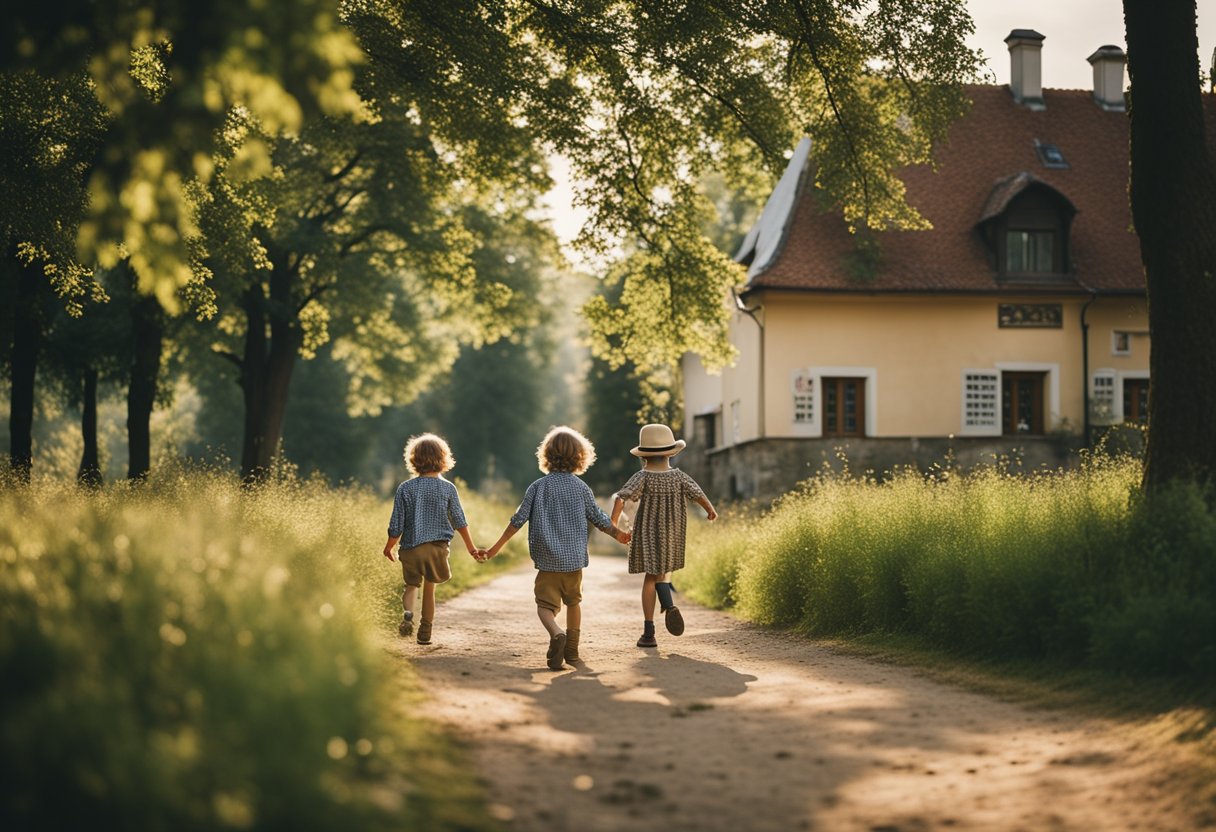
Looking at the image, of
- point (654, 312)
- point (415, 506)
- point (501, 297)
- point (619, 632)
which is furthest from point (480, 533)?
point (415, 506)

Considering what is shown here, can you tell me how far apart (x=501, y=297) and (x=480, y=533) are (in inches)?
242

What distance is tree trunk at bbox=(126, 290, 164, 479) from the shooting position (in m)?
23.3

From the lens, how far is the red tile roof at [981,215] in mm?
33094

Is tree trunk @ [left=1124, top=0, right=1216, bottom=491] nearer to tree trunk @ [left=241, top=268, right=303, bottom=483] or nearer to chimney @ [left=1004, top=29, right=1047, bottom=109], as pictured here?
tree trunk @ [left=241, top=268, right=303, bottom=483]

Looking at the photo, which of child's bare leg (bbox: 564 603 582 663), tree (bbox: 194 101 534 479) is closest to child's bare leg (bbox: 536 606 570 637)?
child's bare leg (bbox: 564 603 582 663)

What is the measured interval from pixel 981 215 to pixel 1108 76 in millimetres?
8432

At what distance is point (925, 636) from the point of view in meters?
11.3

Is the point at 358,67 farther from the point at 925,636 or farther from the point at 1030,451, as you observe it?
the point at 1030,451

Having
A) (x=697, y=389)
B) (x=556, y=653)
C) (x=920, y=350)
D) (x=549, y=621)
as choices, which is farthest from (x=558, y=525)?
(x=697, y=389)

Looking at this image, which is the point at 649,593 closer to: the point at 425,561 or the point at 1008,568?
the point at 425,561

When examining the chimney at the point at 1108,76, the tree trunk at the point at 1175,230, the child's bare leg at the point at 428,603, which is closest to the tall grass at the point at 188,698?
the child's bare leg at the point at 428,603

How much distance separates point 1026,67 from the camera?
38406 mm

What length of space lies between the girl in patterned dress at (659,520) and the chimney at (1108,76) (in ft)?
102

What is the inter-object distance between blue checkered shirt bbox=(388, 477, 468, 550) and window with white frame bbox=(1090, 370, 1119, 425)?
1030 inches
